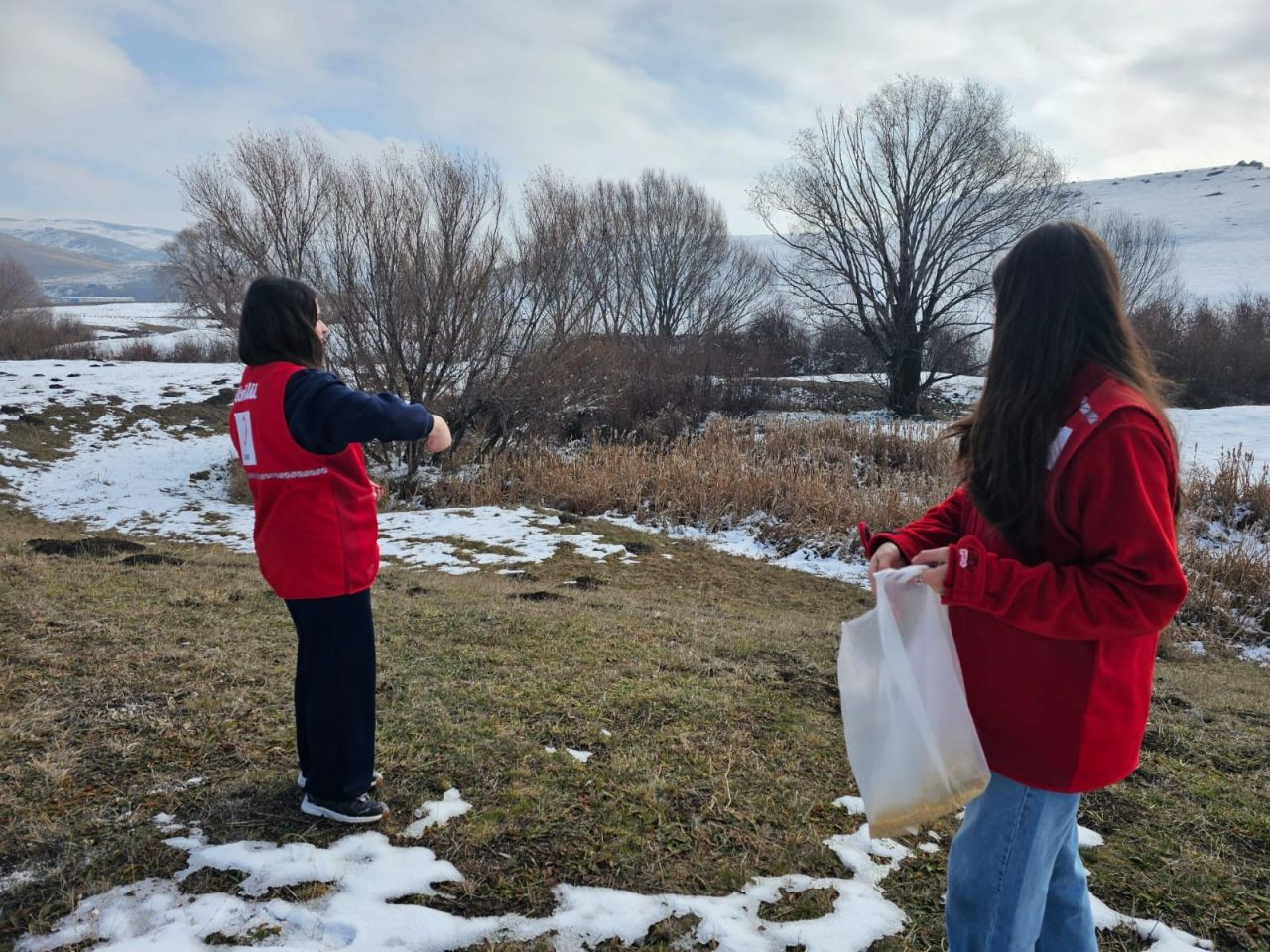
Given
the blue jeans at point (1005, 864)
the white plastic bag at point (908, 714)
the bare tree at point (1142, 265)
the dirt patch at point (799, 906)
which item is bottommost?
the dirt patch at point (799, 906)

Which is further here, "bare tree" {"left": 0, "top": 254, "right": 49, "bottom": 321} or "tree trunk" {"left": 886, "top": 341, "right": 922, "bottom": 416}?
"bare tree" {"left": 0, "top": 254, "right": 49, "bottom": 321}

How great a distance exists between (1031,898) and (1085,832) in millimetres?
1667

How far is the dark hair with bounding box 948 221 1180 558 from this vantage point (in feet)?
4.93

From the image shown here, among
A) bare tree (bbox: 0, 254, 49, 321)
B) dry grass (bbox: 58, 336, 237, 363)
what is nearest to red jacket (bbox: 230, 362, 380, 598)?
dry grass (bbox: 58, 336, 237, 363)

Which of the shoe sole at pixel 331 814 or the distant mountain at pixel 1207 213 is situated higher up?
the distant mountain at pixel 1207 213

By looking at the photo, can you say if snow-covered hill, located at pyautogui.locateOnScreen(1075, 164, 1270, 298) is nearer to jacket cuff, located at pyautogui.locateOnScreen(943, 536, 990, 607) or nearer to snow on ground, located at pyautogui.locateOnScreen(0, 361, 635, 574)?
snow on ground, located at pyautogui.locateOnScreen(0, 361, 635, 574)

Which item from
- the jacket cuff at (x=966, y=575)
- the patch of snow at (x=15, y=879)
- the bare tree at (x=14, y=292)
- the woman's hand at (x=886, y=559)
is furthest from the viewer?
the bare tree at (x=14, y=292)

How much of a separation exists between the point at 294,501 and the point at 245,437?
26cm

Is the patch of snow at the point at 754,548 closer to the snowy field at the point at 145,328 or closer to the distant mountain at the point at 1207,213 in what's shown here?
the snowy field at the point at 145,328

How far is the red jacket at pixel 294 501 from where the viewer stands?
231 cm

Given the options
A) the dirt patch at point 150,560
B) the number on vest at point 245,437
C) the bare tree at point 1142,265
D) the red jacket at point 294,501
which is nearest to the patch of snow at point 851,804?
the red jacket at point 294,501

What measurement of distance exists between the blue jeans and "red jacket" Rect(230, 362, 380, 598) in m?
1.75

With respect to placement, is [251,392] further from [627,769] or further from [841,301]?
[841,301]

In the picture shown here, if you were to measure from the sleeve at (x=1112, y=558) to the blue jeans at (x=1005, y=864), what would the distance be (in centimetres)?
37
